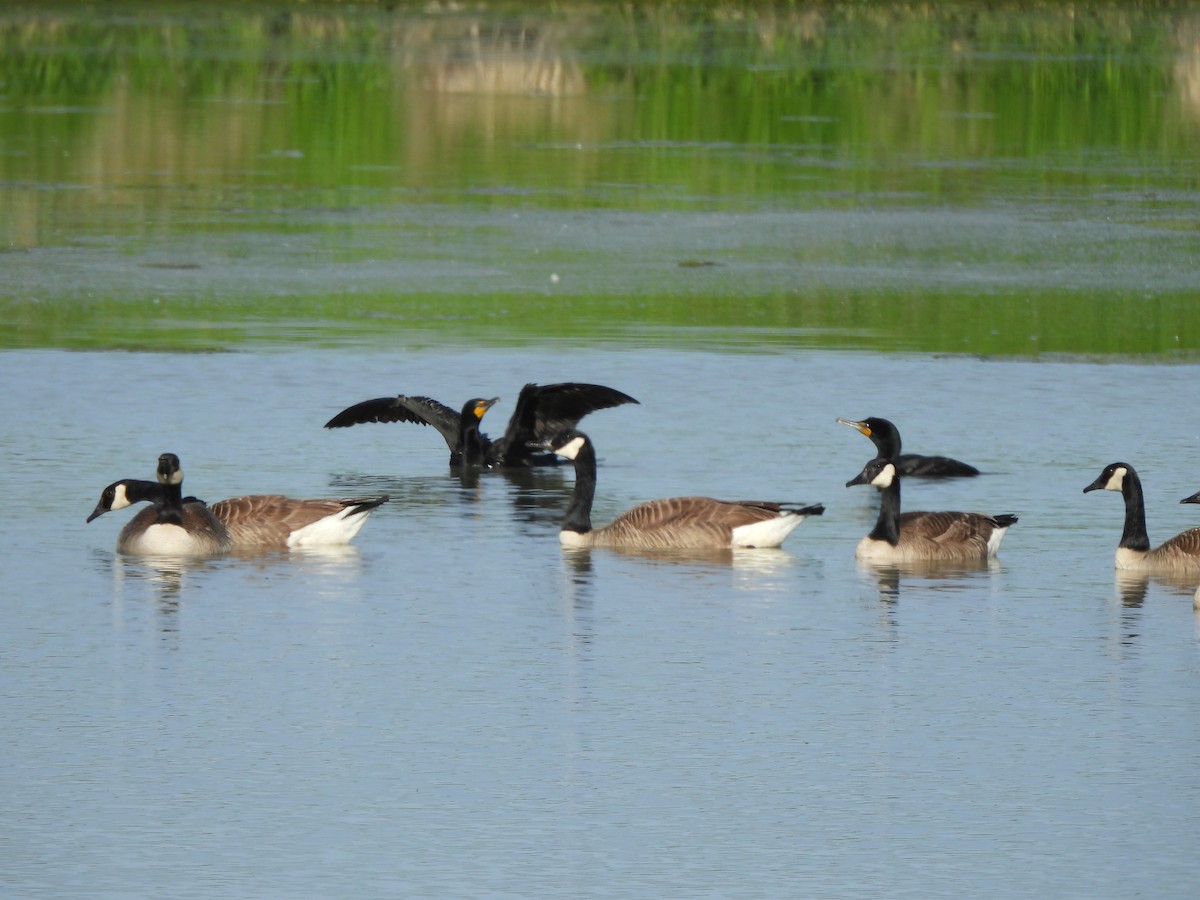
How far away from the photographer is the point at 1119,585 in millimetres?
9867

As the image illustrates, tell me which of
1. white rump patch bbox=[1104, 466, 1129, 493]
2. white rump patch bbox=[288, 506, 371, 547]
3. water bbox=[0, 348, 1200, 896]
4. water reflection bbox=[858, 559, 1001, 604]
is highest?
white rump patch bbox=[1104, 466, 1129, 493]

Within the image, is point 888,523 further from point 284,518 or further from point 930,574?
point 284,518

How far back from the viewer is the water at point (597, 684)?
626 cm

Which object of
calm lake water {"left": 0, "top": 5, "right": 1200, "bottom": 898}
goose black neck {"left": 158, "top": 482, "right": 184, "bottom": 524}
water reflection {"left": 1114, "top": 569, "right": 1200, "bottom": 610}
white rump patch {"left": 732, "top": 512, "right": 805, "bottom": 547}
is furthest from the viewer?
white rump patch {"left": 732, "top": 512, "right": 805, "bottom": 547}

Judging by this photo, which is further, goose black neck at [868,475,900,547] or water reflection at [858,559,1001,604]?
goose black neck at [868,475,900,547]

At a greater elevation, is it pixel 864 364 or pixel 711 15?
pixel 711 15

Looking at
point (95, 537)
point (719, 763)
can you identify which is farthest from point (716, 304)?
point (719, 763)

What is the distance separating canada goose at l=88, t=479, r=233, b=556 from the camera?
10258 mm

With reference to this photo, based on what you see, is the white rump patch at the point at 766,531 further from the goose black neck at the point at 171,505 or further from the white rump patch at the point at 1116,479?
the goose black neck at the point at 171,505

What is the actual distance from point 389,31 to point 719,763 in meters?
39.7

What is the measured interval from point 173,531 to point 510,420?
320cm

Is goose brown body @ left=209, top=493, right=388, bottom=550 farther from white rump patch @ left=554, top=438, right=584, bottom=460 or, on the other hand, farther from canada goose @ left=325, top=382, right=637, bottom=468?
canada goose @ left=325, top=382, right=637, bottom=468

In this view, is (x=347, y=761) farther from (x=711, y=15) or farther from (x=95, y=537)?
(x=711, y=15)

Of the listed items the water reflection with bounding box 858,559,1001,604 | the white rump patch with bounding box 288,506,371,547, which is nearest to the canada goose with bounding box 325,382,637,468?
the white rump patch with bounding box 288,506,371,547
